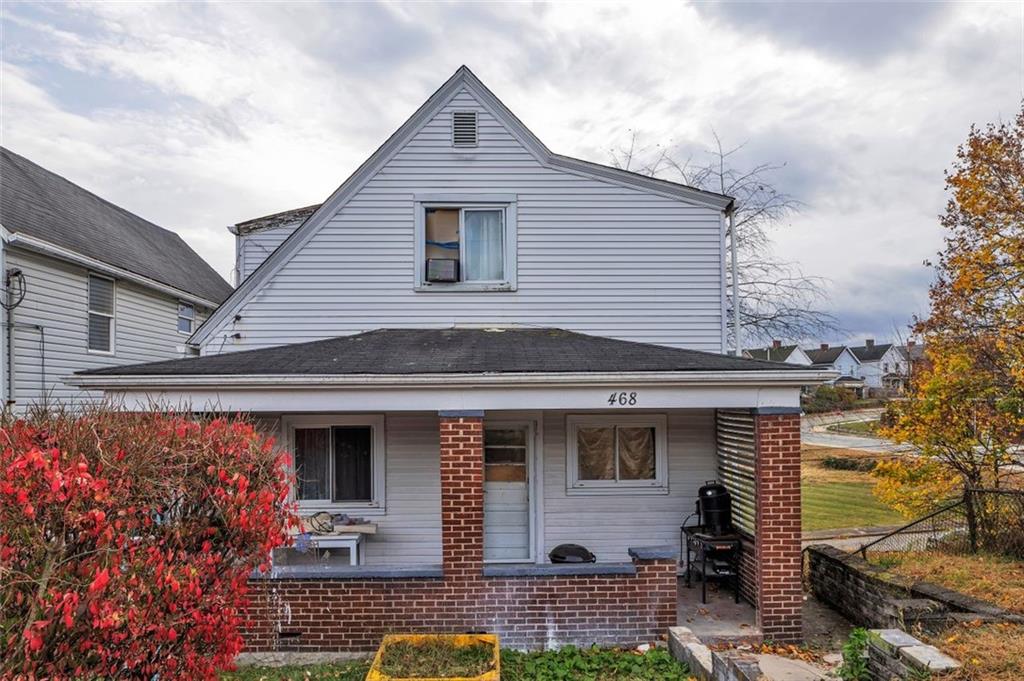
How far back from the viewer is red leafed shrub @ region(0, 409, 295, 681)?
2.84 m

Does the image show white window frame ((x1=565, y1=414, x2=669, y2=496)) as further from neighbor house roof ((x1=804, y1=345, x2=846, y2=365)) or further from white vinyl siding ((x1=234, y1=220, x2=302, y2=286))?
neighbor house roof ((x1=804, y1=345, x2=846, y2=365))

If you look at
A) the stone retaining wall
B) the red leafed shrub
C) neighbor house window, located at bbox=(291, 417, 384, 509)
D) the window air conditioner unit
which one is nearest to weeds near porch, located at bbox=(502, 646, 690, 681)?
the stone retaining wall

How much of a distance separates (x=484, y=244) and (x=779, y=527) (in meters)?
5.99

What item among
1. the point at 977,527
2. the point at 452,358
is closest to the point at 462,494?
the point at 452,358

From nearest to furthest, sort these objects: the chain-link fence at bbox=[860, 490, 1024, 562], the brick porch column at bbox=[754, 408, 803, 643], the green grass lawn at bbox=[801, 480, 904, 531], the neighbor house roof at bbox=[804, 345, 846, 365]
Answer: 1. the brick porch column at bbox=[754, 408, 803, 643]
2. the chain-link fence at bbox=[860, 490, 1024, 562]
3. the green grass lawn at bbox=[801, 480, 904, 531]
4. the neighbor house roof at bbox=[804, 345, 846, 365]

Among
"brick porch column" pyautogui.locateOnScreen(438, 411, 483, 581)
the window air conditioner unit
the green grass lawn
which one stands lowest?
the green grass lawn

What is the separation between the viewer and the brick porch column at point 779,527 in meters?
6.56

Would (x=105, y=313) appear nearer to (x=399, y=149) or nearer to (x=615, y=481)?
(x=399, y=149)

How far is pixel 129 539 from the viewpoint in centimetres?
337

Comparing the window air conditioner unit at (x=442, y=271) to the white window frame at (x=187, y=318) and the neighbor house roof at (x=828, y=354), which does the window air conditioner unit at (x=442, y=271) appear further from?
the neighbor house roof at (x=828, y=354)

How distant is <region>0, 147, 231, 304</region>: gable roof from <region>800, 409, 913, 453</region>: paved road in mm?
27534

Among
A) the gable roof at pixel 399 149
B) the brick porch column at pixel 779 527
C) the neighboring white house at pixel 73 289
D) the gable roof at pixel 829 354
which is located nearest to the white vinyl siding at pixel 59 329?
the neighboring white house at pixel 73 289

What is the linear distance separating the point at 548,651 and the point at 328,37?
1157cm

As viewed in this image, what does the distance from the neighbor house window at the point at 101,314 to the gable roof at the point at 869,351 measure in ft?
271
